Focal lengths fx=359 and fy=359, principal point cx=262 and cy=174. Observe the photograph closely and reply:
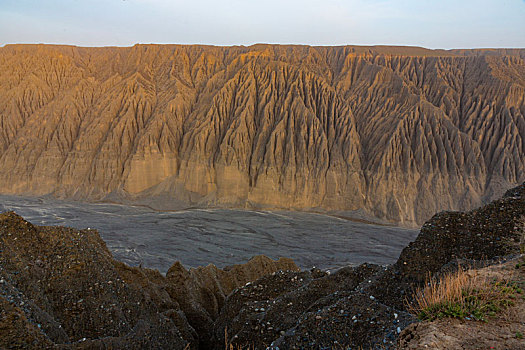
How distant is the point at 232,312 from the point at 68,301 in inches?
179

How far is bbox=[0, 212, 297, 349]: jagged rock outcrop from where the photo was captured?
614 centimetres

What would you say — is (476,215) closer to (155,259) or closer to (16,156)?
(155,259)

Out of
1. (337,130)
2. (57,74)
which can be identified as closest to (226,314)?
(337,130)

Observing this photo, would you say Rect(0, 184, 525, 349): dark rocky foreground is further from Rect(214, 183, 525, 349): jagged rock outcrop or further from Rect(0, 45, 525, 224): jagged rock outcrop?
Rect(0, 45, 525, 224): jagged rock outcrop

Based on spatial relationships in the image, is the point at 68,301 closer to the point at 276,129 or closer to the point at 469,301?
the point at 469,301

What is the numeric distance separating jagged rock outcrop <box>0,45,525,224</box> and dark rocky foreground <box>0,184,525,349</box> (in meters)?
24.7

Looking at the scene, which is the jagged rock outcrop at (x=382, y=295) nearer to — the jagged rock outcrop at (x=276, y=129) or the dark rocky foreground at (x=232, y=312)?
the dark rocky foreground at (x=232, y=312)

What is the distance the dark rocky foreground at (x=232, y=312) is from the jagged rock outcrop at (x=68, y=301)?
21 mm

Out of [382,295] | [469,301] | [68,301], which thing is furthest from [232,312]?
[469,301]

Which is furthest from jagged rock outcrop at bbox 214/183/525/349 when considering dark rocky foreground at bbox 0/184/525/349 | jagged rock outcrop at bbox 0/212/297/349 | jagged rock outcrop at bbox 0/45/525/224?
jagged rock outcrop at bbox 0/45/525/224

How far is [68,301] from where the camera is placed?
26.2ft

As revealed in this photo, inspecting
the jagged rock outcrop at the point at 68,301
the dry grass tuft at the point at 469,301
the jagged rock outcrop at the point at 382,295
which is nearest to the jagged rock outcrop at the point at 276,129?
the jagged rock outcrop at the point at 382,295

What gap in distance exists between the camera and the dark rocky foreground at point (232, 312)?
575 cm

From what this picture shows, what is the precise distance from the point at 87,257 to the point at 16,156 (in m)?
40.3
